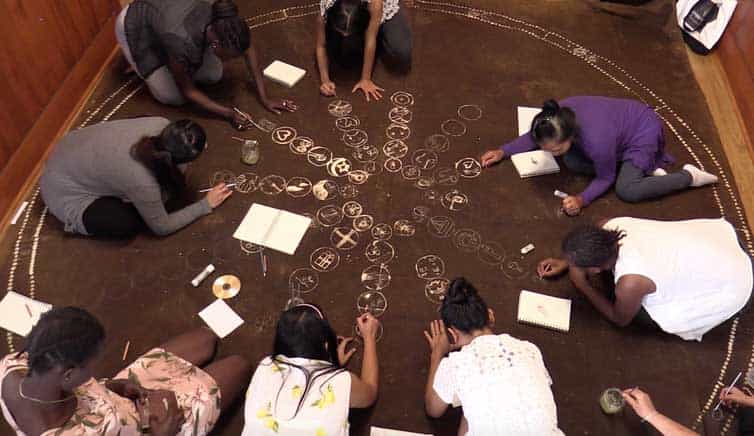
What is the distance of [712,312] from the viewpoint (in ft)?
8.16

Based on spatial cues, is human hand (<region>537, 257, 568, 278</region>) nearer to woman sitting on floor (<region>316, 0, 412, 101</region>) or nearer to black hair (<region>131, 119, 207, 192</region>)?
woman sitting on floor (<region>316, 0, 412, 101</region>)

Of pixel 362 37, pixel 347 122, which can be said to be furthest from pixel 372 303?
pixel 362 37

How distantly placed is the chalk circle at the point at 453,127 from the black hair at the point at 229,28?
121 cm

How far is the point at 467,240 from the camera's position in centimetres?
297

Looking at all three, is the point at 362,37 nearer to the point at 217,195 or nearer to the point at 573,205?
the point at 217,195

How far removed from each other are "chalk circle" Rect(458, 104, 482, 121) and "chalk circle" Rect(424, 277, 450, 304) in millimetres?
1179

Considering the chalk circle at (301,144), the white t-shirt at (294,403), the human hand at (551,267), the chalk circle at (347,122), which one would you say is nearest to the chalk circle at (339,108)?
the chalk circle at (347,122)

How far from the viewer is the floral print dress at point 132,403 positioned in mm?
1781

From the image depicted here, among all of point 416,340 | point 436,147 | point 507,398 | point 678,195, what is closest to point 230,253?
point 416,340

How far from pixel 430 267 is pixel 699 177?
158 cm

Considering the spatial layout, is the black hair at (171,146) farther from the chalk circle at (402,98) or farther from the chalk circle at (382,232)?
the chalk circle at (402,98)

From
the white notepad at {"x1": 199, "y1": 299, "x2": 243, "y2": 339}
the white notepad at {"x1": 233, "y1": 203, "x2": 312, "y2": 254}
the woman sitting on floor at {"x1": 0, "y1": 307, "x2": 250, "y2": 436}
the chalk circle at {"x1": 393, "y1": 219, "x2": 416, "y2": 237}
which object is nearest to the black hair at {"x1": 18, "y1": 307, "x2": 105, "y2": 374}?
the woman sitting on floor at {"x1": 0, "y1": 307, "x2": 250, "y2": 436}

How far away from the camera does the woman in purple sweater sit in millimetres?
2861

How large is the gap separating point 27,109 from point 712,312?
3497 millimetres
